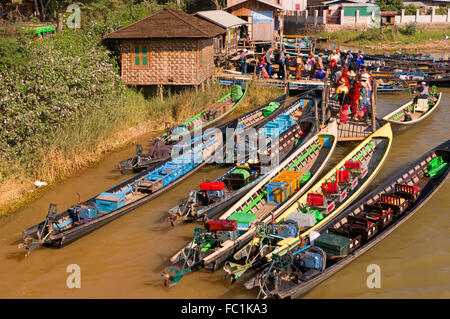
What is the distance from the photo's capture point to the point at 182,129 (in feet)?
67.6

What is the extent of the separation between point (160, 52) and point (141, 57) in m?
0.98

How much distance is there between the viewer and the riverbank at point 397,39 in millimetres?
52388

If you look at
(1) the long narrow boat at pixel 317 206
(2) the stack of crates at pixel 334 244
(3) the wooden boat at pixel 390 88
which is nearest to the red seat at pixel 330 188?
(1) the long narrow boat at pixel 317 206

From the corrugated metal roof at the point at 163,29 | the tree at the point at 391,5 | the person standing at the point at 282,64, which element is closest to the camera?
the corrugated metal roof at the point at 163,29

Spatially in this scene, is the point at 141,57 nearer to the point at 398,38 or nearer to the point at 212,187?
the point at 212,187

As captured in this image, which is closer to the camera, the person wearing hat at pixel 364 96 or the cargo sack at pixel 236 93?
the person wearing hat at pixel 364 96

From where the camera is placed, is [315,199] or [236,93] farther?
[236,93]

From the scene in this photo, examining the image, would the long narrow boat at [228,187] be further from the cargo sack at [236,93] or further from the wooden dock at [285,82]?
the wooden dock at [285,82]

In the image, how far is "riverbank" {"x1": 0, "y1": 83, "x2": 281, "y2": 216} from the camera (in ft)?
53.1

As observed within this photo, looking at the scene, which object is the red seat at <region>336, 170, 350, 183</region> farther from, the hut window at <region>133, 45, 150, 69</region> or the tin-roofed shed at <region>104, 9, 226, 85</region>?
the hut window at <region>133, 45, 150, 69</region>

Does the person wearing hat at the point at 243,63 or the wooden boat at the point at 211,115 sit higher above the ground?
the person wearing hat at the point at 243,63

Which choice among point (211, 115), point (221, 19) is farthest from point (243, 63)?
point (211, 115)

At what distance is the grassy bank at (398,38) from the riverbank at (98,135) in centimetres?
2920
